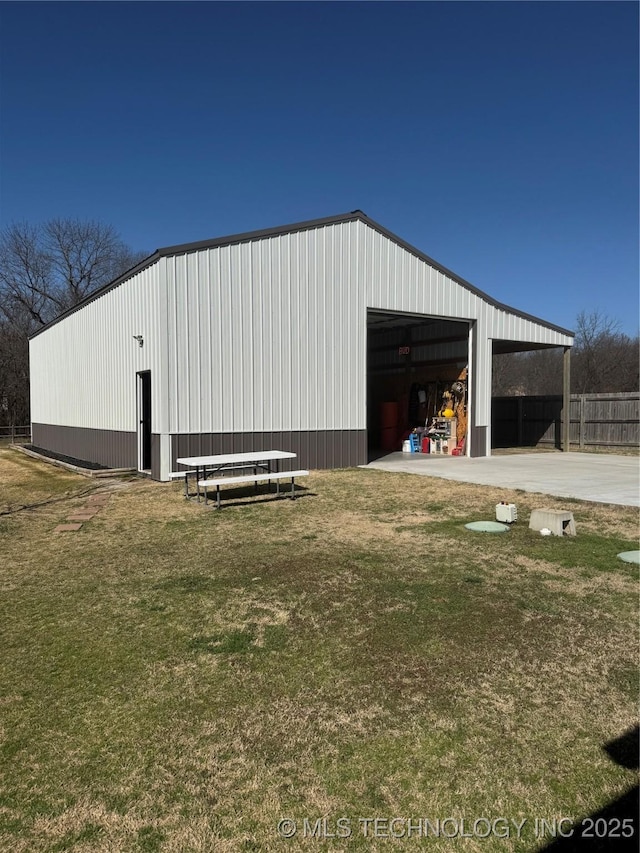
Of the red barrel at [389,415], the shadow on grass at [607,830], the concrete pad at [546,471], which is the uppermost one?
the red barrel at [389,415]

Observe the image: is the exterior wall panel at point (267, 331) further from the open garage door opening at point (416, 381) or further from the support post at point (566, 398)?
the support post at point (566, 398)

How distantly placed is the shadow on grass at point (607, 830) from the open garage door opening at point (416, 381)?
13.5m

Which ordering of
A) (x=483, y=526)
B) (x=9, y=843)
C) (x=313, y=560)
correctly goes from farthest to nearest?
1. (x=483, y=526)
2. (x=313, y=560)
3. (x=9, y=843)

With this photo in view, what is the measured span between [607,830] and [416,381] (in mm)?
16793

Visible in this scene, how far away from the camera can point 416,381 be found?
1845cm

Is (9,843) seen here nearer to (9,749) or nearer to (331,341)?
(9,749)

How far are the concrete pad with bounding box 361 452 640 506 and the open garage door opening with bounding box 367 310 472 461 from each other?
4.56 feet

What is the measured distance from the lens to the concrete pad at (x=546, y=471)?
952 cm

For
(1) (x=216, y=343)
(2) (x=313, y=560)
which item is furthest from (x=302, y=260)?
(2) (x=313, y=560)

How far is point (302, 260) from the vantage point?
12688mm

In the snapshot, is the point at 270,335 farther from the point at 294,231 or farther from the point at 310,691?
the point at 310,691

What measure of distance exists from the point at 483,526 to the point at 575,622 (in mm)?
2931

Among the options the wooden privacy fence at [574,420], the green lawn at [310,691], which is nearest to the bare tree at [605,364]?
the wooden privacy fence at [574,420]

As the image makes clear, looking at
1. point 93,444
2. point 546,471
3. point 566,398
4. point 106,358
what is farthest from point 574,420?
point 93,444
